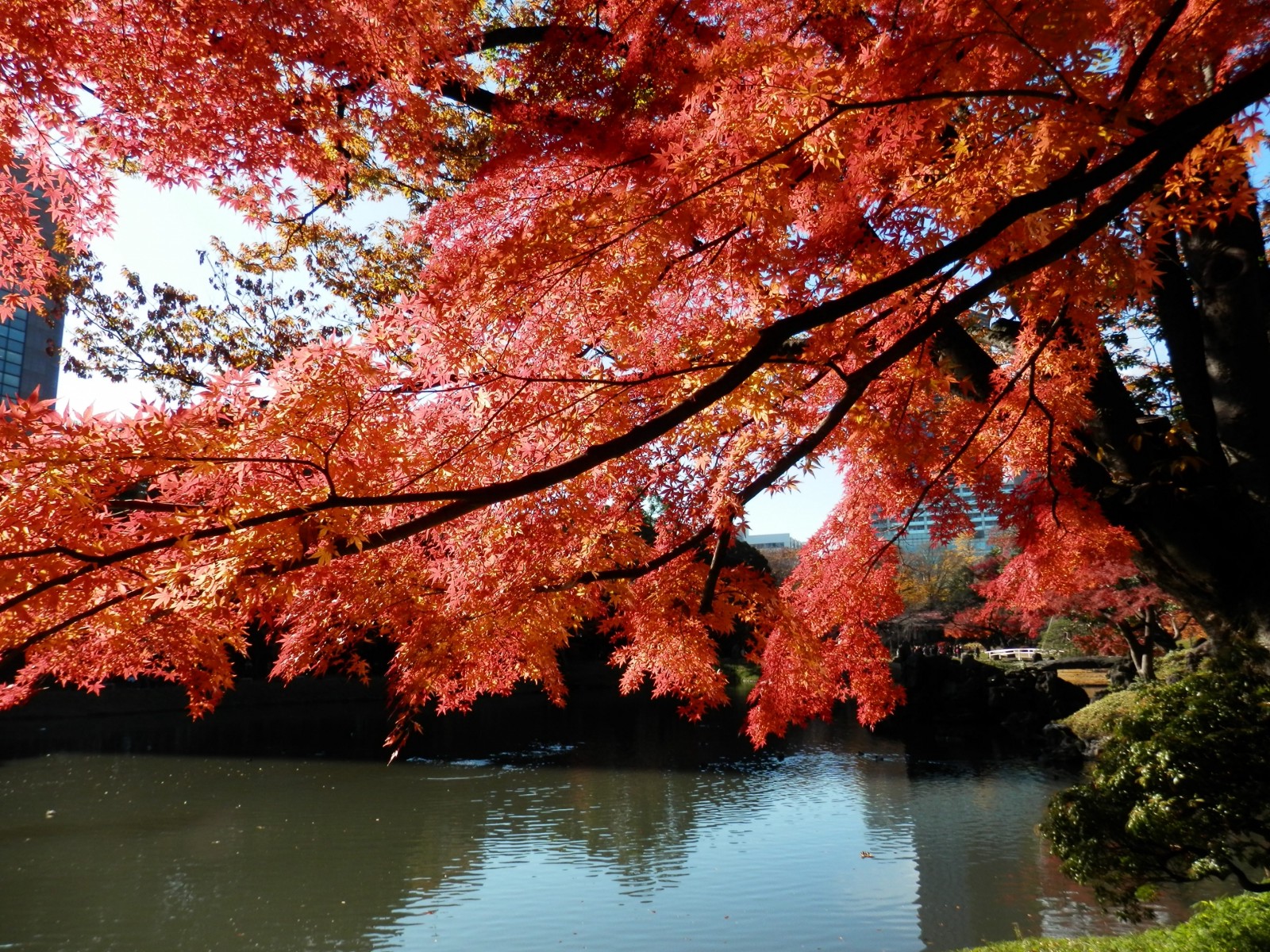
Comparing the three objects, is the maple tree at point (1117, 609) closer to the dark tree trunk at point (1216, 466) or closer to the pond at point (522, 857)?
the pond at point (522, 857)

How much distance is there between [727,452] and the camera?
4.42 meters

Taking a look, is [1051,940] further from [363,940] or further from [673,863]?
[363,940]

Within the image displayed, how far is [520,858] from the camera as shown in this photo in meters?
9.03

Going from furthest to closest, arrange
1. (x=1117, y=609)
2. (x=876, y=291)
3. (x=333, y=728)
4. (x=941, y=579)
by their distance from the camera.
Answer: (x=941, y=579) → (x=333, y=728) → (x=1117, y=609) → (x=876, y=291)

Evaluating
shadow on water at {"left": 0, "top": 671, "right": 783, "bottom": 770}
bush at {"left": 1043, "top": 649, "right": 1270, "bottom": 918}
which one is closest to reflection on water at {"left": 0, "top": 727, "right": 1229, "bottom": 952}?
shadow on water at {"left": 0, "top": 671, "right": 783, "bottom": 770}

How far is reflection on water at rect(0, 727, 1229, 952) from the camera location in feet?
22.5

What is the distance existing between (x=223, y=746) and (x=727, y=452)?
15642 mm

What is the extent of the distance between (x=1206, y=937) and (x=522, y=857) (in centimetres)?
676

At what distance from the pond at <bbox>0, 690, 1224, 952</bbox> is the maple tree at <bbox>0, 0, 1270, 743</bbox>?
3.48m

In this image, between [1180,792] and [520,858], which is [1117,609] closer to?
[520,858]

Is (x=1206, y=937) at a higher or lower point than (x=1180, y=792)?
lower

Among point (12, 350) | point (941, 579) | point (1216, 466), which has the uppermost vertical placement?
point (12, 350)

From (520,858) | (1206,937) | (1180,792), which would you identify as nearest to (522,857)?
(520,858)

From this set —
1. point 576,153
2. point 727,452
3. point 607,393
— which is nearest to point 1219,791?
point 727,452
